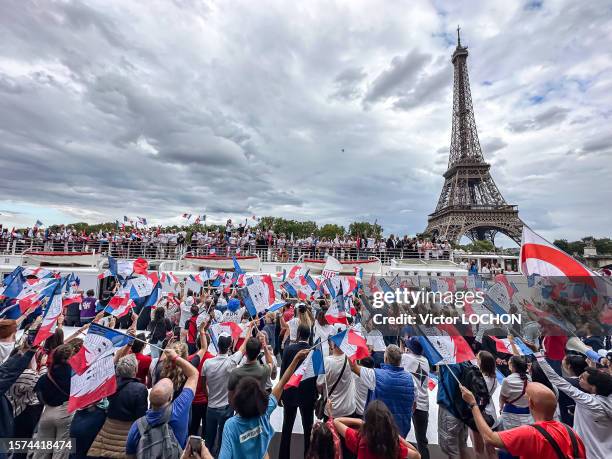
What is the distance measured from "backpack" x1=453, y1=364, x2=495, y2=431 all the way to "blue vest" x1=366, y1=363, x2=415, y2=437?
525mm

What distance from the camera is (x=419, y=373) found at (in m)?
4.16

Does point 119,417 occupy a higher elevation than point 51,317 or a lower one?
lower

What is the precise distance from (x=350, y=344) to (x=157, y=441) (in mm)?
2094

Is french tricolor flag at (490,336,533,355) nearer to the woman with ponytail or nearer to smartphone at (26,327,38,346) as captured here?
the woman with ponytail

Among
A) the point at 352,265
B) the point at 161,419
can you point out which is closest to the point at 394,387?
the point at 161,419

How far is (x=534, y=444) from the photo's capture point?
228 cm

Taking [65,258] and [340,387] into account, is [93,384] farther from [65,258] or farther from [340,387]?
[65,258]

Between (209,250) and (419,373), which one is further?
(209,250)

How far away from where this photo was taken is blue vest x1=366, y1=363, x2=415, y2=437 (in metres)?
3.43

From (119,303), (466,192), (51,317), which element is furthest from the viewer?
(466,192)

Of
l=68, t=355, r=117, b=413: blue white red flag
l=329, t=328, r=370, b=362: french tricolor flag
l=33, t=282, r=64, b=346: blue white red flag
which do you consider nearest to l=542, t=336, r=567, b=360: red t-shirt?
l=329, t=328, r=370, b=362: french tricolor flag

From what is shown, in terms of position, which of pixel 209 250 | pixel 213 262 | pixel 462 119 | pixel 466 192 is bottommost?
pixel 213 262

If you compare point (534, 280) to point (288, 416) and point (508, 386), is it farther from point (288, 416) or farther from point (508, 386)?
point (288, 416)

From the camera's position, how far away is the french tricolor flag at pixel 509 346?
155 inches
